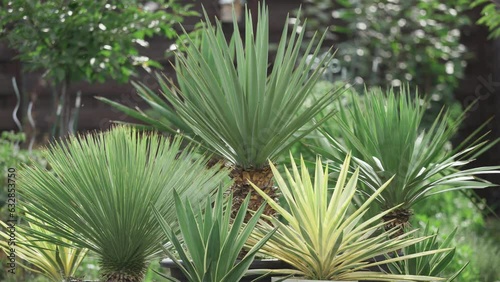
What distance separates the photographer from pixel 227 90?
276 cm

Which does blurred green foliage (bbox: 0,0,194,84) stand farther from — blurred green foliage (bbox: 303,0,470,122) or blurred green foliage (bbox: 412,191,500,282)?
blurred green foliage (bbox: 303,0,470,122)

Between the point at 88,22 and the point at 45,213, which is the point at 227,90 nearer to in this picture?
the point at 45,213

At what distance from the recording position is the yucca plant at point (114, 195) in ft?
8.56

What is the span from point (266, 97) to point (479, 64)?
4.80m

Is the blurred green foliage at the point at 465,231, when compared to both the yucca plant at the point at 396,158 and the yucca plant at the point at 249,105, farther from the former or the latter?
the yucca plant at the point at 249,105

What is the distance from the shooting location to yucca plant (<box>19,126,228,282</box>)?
8.56 feet

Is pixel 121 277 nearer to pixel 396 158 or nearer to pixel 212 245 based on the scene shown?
pixel 212 245

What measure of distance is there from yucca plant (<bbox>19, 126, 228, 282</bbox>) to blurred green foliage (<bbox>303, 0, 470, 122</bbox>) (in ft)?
14.6

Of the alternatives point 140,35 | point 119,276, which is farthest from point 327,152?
point 140,35

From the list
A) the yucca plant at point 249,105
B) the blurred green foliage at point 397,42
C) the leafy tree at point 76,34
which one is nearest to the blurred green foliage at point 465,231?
the blurred green foliage at point 397,42

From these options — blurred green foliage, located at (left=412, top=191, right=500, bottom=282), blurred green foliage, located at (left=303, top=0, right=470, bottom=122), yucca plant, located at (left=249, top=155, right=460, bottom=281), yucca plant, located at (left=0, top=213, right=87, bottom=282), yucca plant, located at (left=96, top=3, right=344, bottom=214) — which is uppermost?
yucca plant, located at (left=96, top=3, right=344, bottom=214)

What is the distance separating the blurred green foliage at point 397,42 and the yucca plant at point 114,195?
14.6 ft

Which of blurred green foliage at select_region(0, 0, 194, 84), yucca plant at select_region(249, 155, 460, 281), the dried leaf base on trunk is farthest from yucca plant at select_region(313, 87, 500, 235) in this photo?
blurred green foliage at select_region(0, 0, 194, 84)

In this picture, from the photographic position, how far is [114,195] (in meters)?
2.60
